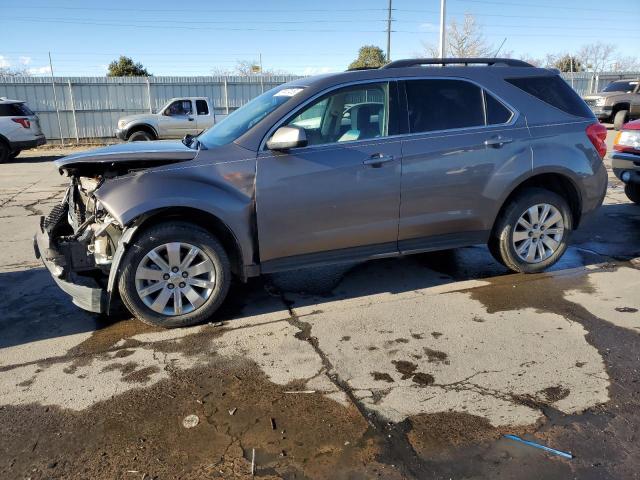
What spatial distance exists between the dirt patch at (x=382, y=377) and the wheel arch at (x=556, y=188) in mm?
2227

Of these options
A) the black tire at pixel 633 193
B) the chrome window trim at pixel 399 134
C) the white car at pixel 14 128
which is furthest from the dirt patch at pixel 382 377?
the white car at pixel 14 128

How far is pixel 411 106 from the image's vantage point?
464 cm

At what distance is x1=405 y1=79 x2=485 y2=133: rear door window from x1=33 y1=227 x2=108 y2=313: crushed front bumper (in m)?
2.86

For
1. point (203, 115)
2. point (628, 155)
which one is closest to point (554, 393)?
point (628, 155)

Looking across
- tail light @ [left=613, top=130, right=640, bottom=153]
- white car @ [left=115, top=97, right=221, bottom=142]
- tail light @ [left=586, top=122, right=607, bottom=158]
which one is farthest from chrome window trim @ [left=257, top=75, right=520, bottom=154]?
white car @ [left=115, top=97, right=221, bottom=142]

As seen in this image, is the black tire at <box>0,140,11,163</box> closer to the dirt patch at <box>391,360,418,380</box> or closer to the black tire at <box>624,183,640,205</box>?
the black tire at <box>624,183,640,205</box>

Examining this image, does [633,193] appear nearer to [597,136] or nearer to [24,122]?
[597,136]

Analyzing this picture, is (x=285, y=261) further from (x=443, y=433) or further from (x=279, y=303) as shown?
(x=443, y=433)

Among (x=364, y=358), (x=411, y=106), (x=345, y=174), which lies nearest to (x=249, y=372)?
(x=364, y=358)

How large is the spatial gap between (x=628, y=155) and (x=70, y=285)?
24.0ft

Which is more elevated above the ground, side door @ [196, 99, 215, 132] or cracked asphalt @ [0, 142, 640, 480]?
side door @ [196, 99, 215, 132]

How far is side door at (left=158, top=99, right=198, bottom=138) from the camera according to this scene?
62.7 ft

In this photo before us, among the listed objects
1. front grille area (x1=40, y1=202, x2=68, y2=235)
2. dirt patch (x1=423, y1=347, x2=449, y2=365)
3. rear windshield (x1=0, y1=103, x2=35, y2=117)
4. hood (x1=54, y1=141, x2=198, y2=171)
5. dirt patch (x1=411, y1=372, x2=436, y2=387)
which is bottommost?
dirt patch (x1=411, y1=372, x2=436, y2=387)

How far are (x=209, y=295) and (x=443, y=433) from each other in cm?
213
